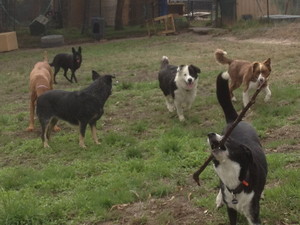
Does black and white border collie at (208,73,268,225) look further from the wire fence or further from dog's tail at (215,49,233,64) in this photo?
the wire fence

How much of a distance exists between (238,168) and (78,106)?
454 centimetres

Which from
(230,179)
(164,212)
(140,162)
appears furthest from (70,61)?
(230,179)

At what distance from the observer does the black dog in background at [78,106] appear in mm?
7277

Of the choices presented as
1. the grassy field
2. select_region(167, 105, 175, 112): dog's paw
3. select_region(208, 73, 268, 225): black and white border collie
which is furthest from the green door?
select_region(208, 73, 268, 225): black and white border collie

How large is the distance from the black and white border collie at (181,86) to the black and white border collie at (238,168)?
411 centimetres

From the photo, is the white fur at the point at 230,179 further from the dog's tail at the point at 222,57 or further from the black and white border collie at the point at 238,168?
the dog's tail at the point at 222,57

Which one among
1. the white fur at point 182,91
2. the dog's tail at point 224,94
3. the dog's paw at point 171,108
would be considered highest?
the dog's tail at point 224,94

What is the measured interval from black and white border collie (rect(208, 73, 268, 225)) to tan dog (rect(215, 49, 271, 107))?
13.9 feet

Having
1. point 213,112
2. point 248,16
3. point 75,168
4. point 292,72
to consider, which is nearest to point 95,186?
point 75,168

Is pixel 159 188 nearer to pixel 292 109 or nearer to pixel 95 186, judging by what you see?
pixel 95 186

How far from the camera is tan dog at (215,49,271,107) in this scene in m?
8.09

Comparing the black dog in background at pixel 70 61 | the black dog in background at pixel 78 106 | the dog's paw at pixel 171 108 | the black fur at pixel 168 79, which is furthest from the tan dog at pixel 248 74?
the black dog in background at pixel 70 61

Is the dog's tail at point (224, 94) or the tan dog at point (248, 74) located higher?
the dog's tail at point (224, 94)

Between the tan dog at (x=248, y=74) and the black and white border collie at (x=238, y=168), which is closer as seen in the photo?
the black and white border collie at (x=238, y=168)
